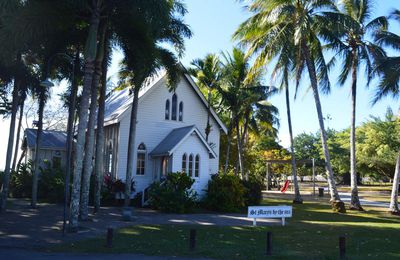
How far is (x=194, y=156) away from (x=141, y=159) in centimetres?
367

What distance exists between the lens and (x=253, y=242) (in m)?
13.0

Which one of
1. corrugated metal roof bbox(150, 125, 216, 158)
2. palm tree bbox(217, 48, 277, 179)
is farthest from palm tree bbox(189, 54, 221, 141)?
corrugated metal roof bbox(150, 125, 216, 158)

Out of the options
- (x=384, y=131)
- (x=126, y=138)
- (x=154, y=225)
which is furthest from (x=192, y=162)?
(x=384, y=131)

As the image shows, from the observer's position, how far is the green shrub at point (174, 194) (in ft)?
71.2

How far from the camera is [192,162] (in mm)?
24797

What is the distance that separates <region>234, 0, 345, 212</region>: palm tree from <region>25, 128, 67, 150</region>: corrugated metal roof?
57.5ft

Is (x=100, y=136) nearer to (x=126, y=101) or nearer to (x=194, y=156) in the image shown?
(x=194, y=156)

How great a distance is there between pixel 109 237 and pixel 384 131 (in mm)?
46519

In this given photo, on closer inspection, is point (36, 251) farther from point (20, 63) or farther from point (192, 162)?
point (192, 162)

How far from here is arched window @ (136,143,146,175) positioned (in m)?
26.1

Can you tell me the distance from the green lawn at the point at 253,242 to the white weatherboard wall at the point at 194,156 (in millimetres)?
8179

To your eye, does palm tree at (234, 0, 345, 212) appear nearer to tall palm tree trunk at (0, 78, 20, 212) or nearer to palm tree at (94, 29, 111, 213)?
palm tree at (94, 29, 111, 213)

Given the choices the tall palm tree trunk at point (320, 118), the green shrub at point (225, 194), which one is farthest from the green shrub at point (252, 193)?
the tall palm tree trunk at point (320, 118)

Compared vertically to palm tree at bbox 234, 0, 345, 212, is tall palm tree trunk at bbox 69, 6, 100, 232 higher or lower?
lower
